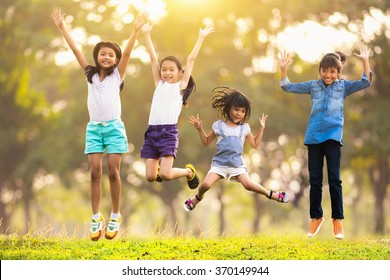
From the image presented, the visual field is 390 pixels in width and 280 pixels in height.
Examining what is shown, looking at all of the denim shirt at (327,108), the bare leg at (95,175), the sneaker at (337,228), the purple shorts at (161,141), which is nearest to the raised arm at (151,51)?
the purple shorts at (161,141)

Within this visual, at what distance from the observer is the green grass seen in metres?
10.2

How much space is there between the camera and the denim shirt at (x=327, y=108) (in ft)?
33.9

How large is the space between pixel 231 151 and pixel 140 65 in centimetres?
1588

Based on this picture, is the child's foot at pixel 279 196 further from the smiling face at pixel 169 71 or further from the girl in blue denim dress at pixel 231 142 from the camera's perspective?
the smiling face at pixel 169 71

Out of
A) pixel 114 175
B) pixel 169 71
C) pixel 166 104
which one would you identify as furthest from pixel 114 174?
pixel 169 71

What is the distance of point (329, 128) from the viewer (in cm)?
1033

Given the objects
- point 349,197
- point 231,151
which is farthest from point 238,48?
point 349,197

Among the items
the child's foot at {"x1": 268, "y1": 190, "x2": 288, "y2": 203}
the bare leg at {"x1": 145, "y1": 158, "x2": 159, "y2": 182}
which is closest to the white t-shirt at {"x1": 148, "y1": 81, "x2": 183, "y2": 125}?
the bare leg at {"x1": 145, "y1": 158, "x2": 159, "y2": 182}

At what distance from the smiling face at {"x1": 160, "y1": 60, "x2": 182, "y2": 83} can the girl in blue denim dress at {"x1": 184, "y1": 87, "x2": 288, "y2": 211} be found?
64cm

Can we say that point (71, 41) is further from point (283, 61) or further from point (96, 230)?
point (283, 61)

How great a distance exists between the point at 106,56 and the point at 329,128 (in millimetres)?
3325

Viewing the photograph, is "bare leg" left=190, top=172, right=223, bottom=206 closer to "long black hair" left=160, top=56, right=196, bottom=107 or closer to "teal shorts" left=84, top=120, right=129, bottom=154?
"long black hair" left=160, top=56, right=196, bottom=107

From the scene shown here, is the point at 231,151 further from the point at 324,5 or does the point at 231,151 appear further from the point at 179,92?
the point at 324,5

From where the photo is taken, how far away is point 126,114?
86.9 ft
